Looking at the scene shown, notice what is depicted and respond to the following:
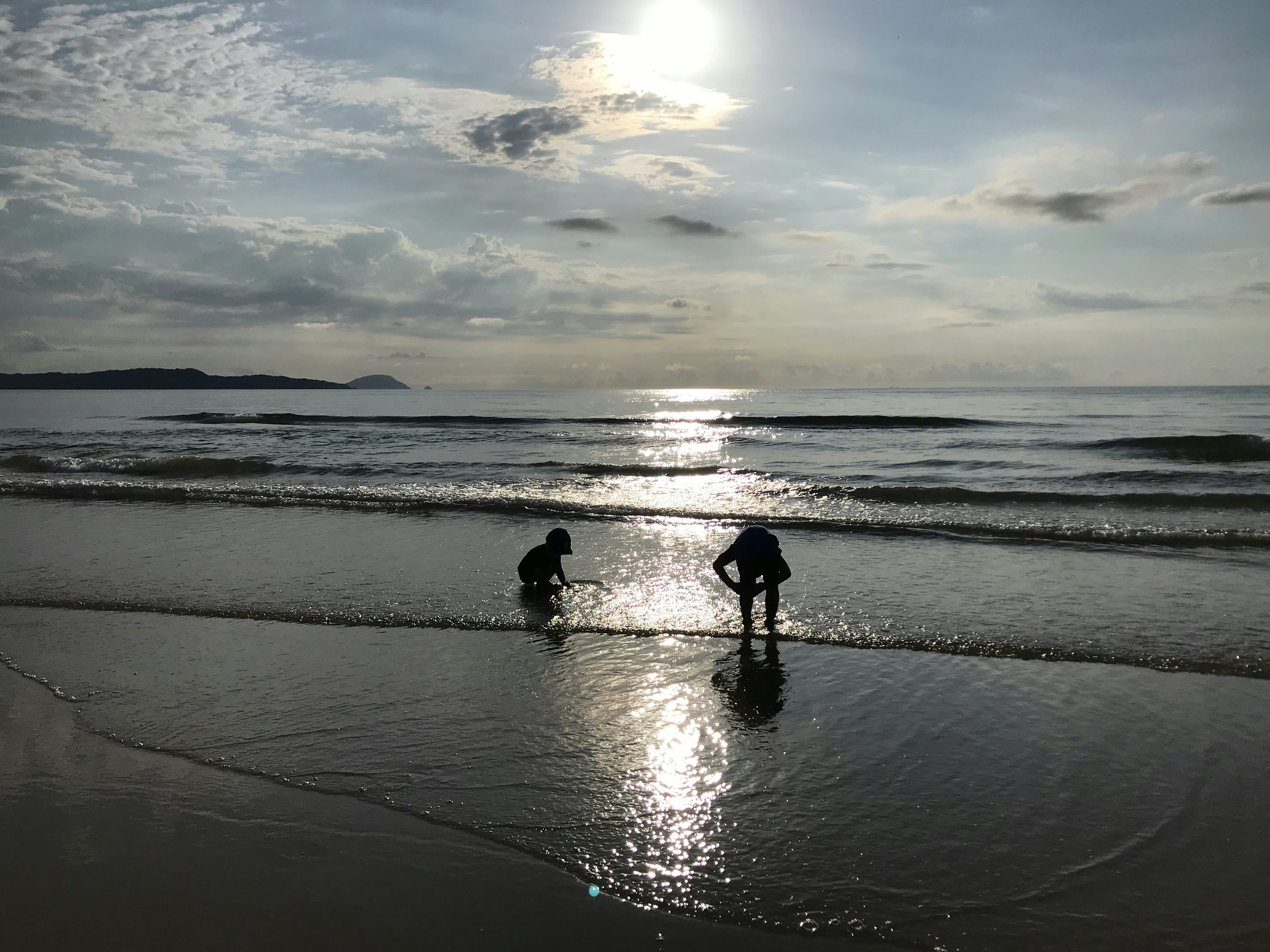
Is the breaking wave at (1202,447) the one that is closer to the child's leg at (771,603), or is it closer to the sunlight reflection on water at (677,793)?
the child's leg at (771,603)

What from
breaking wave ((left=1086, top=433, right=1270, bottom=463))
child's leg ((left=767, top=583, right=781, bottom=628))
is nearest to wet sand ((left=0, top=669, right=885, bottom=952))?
child's leg ((left=767, top=583, right=781, bottom=628))

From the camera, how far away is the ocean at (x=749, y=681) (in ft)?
12.7

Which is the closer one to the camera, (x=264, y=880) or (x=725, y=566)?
(x=264, y=880)

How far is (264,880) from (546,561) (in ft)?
18.9

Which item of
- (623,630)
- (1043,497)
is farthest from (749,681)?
(1043,497)

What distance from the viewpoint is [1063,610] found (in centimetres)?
848

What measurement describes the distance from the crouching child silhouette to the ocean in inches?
16.3

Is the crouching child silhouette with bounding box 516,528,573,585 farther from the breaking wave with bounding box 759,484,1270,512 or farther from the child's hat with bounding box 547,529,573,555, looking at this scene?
the breaking wave with bounding box 759,484,1270,512

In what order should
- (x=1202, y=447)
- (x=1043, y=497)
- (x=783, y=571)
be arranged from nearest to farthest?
1. (x=783, y=571)
2. (x=1043, y=497)
3. (x=1202, y=447)

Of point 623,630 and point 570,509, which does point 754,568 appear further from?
point 570,509

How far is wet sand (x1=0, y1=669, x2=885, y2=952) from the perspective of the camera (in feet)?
11.0

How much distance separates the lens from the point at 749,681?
6.48 metres

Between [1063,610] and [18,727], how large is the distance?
9.43 metres

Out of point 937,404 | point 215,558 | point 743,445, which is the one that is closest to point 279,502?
point 215,558
